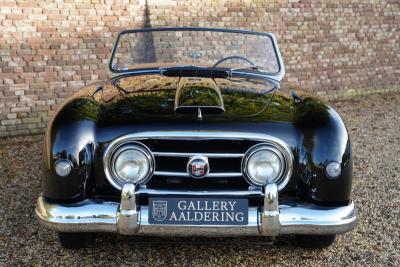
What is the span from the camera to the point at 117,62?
3.71m

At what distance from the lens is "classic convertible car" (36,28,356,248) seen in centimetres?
240

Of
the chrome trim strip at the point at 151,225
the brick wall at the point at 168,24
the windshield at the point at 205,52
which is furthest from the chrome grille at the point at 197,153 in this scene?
the brick wall at the point at 168,24

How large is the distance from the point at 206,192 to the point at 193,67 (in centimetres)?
132

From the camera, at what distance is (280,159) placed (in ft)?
8.18

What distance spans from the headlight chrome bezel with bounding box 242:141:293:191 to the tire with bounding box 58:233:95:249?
1.17 metres

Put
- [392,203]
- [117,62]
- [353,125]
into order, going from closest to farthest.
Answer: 1. [117,62]
2. [392,203]
3. [353,125]

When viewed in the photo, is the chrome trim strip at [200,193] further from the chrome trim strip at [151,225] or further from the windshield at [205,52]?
the windshield at [205,52]

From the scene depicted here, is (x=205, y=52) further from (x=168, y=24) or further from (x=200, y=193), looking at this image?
(x=168, y=24)

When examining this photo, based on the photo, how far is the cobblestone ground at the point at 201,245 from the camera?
2.88 m

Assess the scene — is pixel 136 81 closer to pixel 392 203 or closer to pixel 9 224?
pixel 9 224

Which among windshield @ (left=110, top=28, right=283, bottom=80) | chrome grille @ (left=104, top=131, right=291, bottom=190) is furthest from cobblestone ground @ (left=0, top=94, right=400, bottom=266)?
windshield @ (left=110, top=28, right=283, bottom=80)

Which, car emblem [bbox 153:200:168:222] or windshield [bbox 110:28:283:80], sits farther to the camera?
windshield [bbox 110:28:283:80]

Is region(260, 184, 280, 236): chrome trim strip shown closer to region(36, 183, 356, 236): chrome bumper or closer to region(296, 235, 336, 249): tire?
region(36, 183, 356, 236): chrome bumper

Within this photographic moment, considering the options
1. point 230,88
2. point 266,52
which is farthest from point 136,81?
point 266,52
